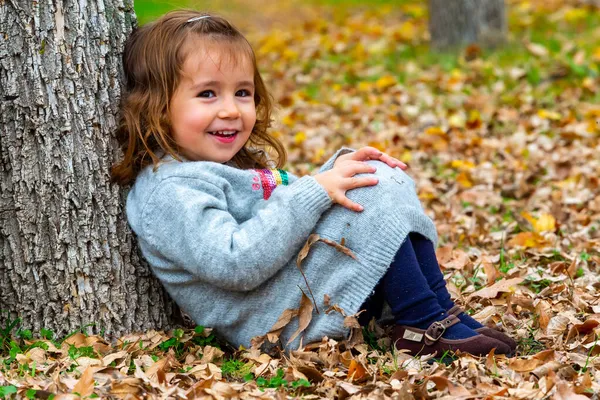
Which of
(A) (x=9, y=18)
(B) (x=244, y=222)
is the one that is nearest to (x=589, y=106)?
(B) (x=244, y=222)

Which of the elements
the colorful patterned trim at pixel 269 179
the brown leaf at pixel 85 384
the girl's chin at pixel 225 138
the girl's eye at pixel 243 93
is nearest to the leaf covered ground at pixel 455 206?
the brown leaf at pixel 85 384

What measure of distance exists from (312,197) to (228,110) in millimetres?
468

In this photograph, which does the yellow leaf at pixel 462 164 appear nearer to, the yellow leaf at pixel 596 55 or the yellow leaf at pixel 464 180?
the yellow leaf at pixel 464 180

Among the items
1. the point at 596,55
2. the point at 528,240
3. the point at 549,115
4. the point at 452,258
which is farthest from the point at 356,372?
the point at 596,55

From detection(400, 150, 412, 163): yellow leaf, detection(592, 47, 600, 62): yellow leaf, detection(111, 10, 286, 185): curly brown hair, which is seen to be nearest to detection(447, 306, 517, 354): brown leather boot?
detection(111, 10, 286, 185): curly brown hair

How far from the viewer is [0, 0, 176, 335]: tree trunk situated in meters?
2.64

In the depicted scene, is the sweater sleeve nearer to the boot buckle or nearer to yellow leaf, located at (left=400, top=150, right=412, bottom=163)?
the boot buckle

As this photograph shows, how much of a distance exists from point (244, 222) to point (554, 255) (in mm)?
1739

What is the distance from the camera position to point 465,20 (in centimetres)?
758

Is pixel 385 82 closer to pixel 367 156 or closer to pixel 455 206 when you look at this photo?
pixel 455 206

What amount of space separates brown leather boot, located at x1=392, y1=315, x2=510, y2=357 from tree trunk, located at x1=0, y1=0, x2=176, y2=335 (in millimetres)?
1038

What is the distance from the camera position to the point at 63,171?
8.87 ft

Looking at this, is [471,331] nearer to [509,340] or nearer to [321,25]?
[509,340]

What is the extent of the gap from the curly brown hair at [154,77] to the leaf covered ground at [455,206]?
673 millimetres
